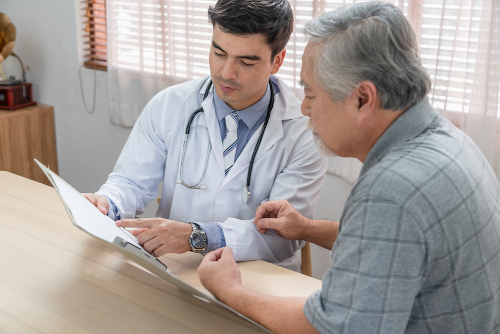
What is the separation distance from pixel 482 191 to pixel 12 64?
317 cm

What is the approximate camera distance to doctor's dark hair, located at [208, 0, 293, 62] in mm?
1453

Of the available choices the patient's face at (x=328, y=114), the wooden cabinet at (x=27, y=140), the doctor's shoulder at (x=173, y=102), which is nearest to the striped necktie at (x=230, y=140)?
the doctor's shoulder at (x=173, y=102)

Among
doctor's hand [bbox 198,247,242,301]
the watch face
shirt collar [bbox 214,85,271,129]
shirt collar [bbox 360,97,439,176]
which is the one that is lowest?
the watch face

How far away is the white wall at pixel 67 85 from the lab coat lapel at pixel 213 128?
4.60ft

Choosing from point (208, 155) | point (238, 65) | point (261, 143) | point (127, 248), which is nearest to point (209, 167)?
point (208, 155)

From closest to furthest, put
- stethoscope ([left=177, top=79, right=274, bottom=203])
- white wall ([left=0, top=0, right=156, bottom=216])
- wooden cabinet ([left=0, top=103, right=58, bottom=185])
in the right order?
1. stethoscope ([left=177, top=79, right=274, bottom=203])
2. wooden cabinet ([left=0, top=103, right=58, bottom=185])
3. white wall ([left=0, top=0, right=156, bottom=216])

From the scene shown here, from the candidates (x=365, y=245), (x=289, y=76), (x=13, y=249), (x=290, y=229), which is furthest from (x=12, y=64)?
(x=365, y=245)

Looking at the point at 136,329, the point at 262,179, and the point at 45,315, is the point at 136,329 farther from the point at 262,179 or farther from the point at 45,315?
the point at 262,179

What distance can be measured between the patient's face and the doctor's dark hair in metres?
0.55

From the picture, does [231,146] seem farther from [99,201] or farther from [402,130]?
[402,130]

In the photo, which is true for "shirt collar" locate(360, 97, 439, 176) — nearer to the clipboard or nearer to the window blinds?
the clipboard

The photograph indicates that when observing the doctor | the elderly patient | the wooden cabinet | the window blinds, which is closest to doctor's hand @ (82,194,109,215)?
the doctor

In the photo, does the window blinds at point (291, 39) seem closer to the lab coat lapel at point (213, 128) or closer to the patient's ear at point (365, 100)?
the lab coat lapel at point (213, 128)

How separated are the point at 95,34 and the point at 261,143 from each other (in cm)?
185
